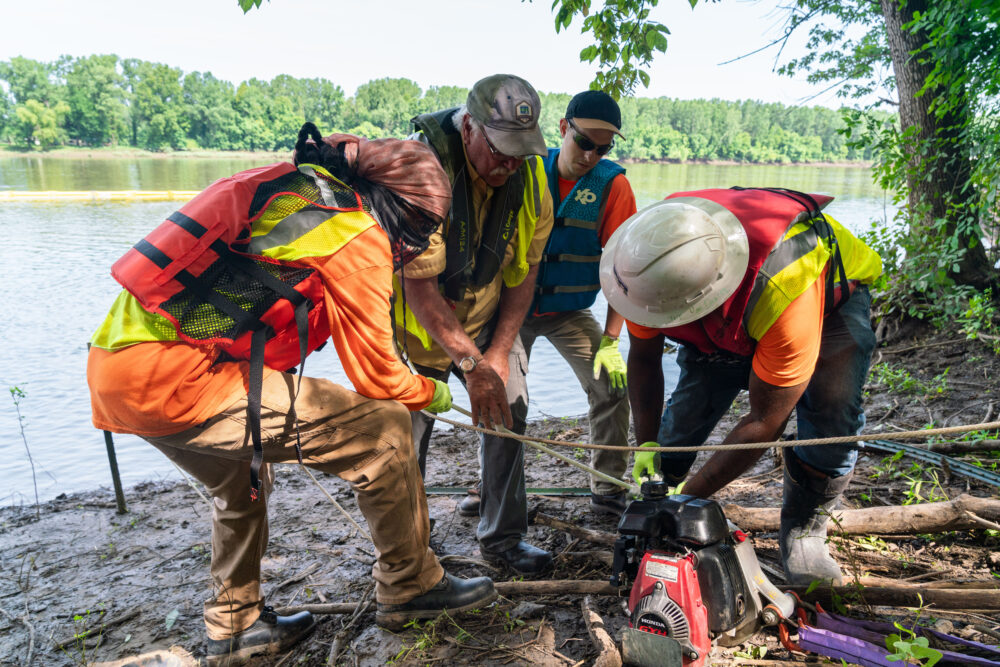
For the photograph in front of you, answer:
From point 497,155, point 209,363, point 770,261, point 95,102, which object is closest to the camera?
point 209,363

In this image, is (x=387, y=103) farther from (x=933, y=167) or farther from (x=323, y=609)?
(x=323, y=609)

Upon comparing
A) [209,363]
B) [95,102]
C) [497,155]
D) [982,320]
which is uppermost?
[95,102]

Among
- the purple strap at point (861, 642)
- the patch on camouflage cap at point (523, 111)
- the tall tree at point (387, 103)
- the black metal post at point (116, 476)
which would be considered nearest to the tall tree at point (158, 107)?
the tall tree at point (387, 103)

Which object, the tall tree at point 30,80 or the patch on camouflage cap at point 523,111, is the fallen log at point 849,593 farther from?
the tall tree at point 30,80

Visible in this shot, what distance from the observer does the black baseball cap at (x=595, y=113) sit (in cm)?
329

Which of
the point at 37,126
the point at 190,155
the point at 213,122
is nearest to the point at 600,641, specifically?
the point at 190,155

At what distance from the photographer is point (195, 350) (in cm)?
192

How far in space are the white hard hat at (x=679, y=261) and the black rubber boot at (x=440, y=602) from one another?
135cm

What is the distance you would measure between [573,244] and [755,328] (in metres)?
1.45

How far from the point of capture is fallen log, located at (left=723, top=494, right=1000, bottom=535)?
2.69 meters

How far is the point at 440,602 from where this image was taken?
2.53 meters

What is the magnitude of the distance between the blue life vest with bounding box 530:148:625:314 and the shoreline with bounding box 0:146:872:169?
2225 inches

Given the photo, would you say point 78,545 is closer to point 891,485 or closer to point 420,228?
point 420,228

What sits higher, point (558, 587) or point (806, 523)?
point (806, 523)
